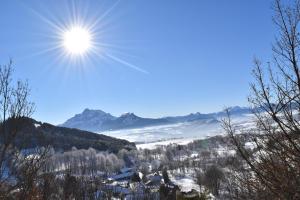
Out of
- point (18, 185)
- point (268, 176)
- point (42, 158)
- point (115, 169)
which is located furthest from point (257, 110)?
point (115, 169)

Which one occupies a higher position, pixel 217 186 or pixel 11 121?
pixel 11 121

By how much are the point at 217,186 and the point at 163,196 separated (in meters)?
31.2

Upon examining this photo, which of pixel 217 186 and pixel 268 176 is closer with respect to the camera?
pixel 268 176

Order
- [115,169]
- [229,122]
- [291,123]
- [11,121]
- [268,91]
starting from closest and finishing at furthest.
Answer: [291,123] < [268,91] < [11,121] < [229,122] < [115,169]

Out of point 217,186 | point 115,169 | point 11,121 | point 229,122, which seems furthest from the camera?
point 115,169

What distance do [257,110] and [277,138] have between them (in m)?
1.57

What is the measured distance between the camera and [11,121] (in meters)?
8.74

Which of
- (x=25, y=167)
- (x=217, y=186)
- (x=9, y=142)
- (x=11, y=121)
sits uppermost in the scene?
(x=11, y=121)

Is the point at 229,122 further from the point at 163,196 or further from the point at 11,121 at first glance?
the point at 163,196

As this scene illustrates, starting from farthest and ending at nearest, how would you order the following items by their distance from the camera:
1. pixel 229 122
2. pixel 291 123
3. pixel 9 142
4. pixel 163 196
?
pixel 163 196, pixel 229 122, pixel 9 142, pixel 291 123

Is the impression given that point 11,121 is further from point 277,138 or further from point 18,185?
point 277,138

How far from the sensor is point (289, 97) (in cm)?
702

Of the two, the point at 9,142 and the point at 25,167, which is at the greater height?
the point at 9,142

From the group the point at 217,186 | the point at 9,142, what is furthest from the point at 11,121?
the point at 217,186
